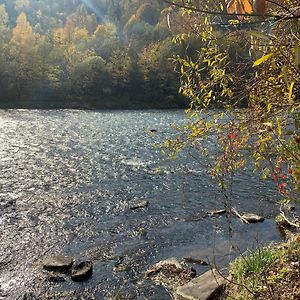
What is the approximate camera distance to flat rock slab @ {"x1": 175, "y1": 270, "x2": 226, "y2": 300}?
24.3 ft

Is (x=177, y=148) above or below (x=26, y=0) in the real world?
below

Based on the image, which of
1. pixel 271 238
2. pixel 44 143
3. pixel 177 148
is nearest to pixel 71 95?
pixel 44 143

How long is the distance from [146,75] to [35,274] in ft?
243

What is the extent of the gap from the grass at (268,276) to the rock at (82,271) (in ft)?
11.8

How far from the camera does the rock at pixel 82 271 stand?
9508 millimetres

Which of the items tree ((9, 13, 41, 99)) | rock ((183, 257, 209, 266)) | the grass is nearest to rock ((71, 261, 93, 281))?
rock ((183, 257, 209, 266))

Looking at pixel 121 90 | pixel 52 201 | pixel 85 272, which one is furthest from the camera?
pixel 121 90

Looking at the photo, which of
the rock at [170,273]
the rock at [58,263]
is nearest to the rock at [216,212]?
the rock at [170,273]

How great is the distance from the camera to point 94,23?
137250mm

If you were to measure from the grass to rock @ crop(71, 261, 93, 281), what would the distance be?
359 centimetres

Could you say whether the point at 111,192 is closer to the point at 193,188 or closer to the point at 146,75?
the point at 193,188

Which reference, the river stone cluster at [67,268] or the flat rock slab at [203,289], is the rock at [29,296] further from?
the flat rock slab at [203,289]

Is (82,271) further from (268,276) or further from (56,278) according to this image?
(268,276)

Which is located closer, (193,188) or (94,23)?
(193,188)
